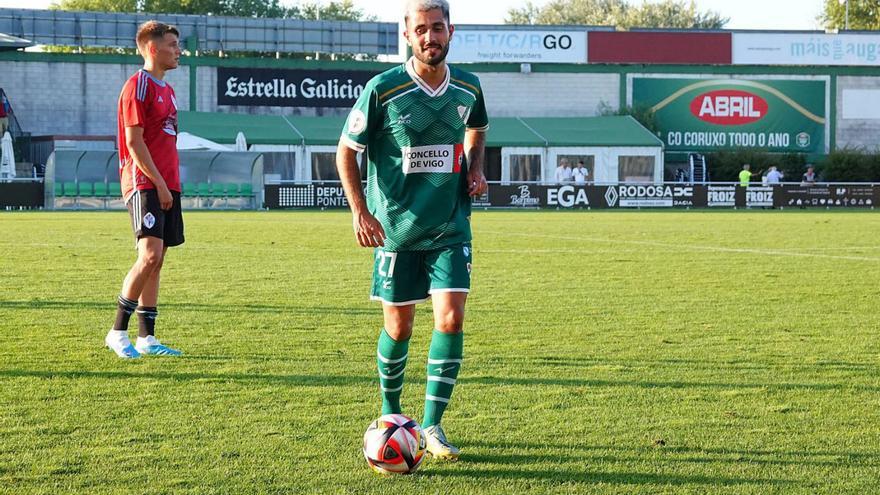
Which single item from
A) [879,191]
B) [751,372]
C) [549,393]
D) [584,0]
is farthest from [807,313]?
[584,0]

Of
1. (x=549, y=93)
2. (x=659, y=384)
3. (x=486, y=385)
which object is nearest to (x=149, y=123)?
(x=486, y=385)

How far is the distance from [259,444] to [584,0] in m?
109

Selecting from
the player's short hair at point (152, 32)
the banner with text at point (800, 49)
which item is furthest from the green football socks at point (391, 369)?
the banner with text at point (800, 49)

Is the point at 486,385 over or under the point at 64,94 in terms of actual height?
under

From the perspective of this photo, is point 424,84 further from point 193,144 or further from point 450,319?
point 193,144

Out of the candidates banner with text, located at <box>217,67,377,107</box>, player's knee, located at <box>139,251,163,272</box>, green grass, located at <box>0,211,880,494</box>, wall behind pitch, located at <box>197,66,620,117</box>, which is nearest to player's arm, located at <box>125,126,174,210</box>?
player's knee, located at <box>139,251,163,272</box>

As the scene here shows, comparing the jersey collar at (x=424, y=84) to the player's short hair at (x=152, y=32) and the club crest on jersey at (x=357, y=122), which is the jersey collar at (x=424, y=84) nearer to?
the club crest on jersey at (x=357, y=122)

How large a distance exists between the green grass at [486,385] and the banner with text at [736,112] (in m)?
39.3

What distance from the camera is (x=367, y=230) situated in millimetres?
5020

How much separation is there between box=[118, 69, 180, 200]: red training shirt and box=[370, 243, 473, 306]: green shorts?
2784 mm

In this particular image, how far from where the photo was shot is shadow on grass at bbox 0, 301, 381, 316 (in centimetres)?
997

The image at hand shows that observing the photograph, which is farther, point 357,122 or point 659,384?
point 659,384

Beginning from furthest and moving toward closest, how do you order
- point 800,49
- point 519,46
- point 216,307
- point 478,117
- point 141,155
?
point 800,49 < point 519,46 < point 216,307 < point 141,155 < point 478,117

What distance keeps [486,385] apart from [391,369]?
1349 mm
